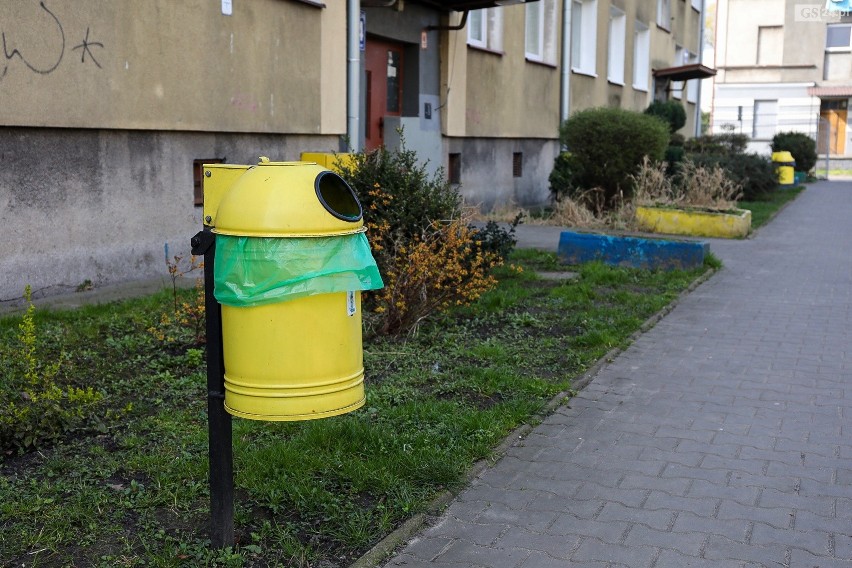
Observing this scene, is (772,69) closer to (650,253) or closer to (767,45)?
(767,45)

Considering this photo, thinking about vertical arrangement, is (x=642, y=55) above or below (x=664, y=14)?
below

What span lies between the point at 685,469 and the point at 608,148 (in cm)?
1136

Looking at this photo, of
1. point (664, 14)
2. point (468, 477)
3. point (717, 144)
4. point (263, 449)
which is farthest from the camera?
point (664, 14)

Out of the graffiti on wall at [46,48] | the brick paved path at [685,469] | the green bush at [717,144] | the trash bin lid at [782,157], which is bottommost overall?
the brick paved path at [685,469]

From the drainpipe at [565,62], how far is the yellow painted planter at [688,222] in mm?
6018

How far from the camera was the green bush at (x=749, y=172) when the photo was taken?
1983 centimetres

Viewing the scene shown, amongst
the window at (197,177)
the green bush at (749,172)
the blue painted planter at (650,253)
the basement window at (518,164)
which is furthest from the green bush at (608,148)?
the window at (197,177)

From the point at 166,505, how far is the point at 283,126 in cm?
722

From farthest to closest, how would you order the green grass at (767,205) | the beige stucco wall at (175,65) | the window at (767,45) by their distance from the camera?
the window at (767,45), the green grass at (767,205), the beige stucco wall at (175,65)

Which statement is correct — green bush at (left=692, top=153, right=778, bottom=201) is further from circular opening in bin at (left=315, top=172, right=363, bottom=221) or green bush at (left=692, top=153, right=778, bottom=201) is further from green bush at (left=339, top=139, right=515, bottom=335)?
circular opening in bin at (left=315, top=172, right=363, bottom=221)

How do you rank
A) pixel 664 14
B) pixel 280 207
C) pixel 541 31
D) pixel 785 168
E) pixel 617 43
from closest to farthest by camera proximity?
pixel 280 207 → pixel 541 31 → pixel 617 43 → pixel 785 168 → pixel 664 14

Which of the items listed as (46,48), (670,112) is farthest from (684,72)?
(46,48)

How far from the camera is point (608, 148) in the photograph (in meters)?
15.3

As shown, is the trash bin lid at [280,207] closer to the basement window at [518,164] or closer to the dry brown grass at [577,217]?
the dry brown grass at [577,217]
